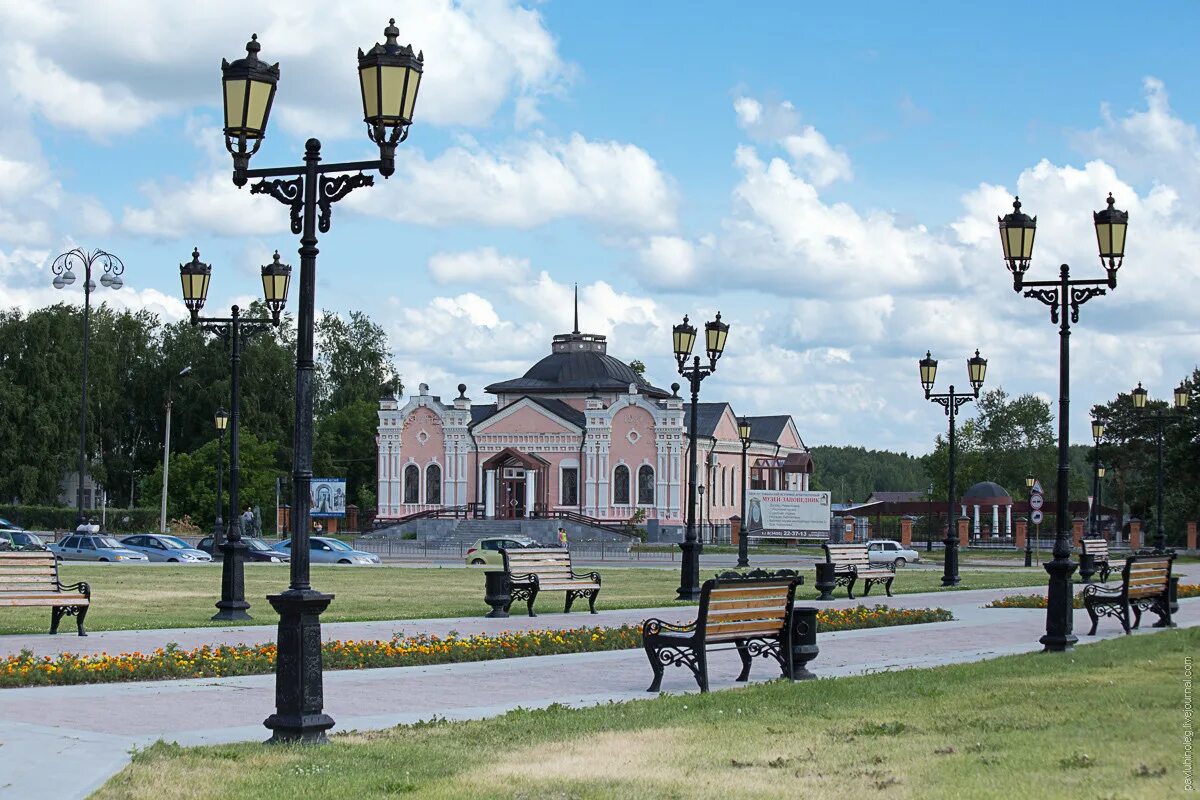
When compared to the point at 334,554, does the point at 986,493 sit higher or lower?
higher

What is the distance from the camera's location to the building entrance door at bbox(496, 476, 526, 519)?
3371 inches

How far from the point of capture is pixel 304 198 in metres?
11.5

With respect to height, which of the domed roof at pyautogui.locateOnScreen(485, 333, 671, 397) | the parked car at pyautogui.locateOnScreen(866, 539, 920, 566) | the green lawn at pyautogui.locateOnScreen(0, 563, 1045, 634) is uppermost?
the domed roof at pyautogui.locateOnScreen(485, 333, 671, 397)

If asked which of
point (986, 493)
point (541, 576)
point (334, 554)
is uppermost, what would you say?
point (986, 493)

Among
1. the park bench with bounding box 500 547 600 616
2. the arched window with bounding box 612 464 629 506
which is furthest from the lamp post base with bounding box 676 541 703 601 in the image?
the arched window with bounding box 612 464 629 506

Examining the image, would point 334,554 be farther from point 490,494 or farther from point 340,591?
point 490,494

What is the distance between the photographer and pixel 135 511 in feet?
262

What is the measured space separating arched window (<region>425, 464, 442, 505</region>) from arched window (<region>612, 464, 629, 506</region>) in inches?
415

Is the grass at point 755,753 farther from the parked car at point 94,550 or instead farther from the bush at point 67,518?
the bush at point 67,518

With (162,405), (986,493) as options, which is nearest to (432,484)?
(162,405)

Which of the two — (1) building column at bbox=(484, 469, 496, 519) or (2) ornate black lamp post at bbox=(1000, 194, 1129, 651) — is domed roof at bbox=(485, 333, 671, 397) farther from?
(2) ornate black lamp post at bbox=(1000, 194, 1129, 651)

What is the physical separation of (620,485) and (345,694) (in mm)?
71466

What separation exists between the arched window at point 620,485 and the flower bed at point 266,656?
214ft

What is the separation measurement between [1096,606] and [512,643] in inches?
339
